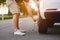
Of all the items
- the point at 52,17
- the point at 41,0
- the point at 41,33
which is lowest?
the point at 41,33

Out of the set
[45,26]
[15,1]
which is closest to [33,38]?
[45,26]

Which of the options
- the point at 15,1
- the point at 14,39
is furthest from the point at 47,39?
the point at 15,1

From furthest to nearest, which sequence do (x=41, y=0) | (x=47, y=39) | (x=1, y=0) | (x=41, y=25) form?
(x=1, y=0) < (x=41, y=25) < (x=41, y=0) < (x=47, y=39)

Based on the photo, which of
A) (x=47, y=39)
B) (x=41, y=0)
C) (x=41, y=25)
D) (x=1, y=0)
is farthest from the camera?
(x=1, y=0)

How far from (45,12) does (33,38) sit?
2.39 feet

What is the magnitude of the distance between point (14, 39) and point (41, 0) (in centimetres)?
127

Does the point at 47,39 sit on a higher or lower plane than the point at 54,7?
lower

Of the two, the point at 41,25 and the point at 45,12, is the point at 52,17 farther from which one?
the point at 41,25

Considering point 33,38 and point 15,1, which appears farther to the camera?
point 15,1

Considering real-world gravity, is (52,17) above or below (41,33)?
above

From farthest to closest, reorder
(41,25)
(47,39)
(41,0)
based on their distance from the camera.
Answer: (41,25), (41,0), (47,39)

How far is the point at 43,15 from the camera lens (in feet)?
21.7

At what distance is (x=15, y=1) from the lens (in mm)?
7164

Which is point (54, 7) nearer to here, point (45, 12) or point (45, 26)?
point (45, 12)
